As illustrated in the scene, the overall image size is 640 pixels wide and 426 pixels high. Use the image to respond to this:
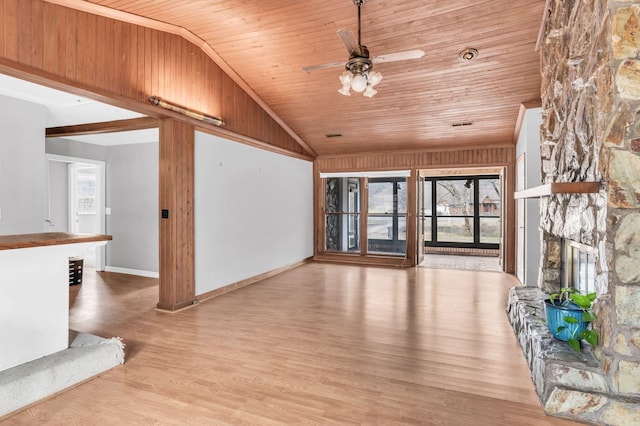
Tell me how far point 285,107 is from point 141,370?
15.3 feet

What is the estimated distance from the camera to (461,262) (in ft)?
26.1

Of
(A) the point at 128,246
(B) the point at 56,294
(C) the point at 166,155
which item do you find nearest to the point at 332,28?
(C) the point at 166,155

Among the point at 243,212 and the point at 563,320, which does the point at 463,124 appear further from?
the point at 563,320

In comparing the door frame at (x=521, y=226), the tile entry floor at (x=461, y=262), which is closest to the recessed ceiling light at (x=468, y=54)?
the door frame at (x=521, y=226)

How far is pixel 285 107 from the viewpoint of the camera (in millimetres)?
6090

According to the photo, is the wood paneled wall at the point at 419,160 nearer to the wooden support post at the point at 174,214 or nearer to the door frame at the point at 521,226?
the door frame at the point at 521,226

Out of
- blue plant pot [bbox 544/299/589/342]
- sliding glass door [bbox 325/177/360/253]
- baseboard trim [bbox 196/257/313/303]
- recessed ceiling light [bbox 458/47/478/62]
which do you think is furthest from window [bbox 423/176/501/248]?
blue plant pot [bbox 544/299/589/342]

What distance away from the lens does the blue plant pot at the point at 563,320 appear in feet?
7.80

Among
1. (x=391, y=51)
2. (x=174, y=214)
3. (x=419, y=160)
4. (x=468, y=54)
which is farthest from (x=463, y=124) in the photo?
(x=174, y=214)

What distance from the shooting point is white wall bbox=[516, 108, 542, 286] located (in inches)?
197

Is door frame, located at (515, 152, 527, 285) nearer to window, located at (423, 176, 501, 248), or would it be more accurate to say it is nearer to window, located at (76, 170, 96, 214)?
window, located at (423, 176, 501, 248)

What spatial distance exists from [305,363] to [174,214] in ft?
8.22

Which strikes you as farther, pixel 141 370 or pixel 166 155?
pixel 166 155

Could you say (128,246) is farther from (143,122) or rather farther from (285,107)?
(285,107)
